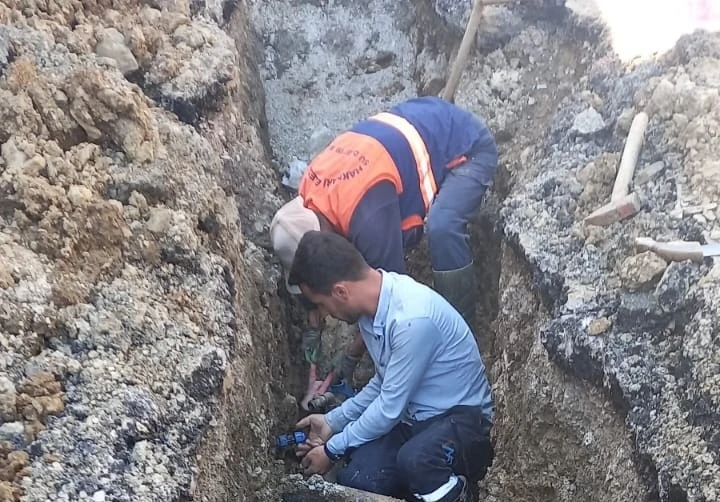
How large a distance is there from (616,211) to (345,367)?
141 cm

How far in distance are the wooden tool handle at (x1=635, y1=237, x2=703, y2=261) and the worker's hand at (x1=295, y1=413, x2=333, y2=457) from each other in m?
1.33

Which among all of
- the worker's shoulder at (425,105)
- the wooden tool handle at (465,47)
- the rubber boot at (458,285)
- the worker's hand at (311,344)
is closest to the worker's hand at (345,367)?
the worker's hand at (311,344)

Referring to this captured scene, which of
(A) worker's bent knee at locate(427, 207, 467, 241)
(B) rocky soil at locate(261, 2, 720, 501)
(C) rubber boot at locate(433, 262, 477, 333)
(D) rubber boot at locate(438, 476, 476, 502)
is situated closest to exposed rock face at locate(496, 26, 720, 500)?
(B) rocky soil at locate(261, 2, 720, 501)

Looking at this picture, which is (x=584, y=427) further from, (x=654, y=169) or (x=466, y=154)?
(x=466, y=154)

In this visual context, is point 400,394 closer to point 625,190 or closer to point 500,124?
point 625,190

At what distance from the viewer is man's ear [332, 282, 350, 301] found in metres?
2.79

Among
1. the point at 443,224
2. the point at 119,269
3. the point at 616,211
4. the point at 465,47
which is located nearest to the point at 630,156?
the point at 616,211

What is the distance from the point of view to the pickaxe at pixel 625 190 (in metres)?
2.91

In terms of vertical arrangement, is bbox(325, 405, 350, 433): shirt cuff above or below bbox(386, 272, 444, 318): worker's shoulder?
below

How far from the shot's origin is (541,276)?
3020 millimetres

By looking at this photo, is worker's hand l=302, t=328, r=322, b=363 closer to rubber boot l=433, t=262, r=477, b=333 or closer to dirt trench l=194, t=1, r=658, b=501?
dirt trench l=194, t=1, r=658, b=501

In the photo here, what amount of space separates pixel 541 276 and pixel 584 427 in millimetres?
619

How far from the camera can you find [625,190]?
118 inches

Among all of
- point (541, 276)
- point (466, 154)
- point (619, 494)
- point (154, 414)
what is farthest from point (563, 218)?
point (154, 414)
